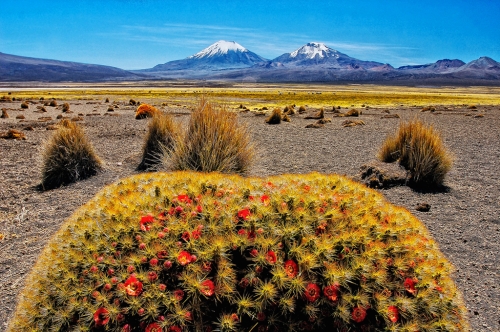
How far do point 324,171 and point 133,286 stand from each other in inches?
306

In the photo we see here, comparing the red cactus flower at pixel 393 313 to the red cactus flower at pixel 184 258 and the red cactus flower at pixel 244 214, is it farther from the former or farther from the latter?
the red cactus flower at pixel 184 258

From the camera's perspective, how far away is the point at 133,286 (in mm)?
2666

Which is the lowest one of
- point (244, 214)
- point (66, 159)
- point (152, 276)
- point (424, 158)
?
point (66, 159)

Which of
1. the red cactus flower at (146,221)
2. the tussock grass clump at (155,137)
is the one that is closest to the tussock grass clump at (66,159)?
the tussock grass clump at (155,137)

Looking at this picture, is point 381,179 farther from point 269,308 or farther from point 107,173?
point 269,308

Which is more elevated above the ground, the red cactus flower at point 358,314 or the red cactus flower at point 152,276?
the red cactus flower at point 152,276

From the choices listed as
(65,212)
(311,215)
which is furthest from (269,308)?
(65,212)

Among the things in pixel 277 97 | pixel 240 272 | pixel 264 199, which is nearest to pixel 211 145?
pixel 264 199

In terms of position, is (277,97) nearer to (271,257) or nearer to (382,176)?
(382,176)

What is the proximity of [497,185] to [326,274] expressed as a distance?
7949 mm

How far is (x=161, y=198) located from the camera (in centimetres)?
339

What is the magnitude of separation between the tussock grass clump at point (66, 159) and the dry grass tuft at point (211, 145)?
10.3 feet

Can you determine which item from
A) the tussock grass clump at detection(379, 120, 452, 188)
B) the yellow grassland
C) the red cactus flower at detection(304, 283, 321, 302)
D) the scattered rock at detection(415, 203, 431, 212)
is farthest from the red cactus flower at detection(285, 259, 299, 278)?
the tussock grass clump at detection(379, 120, 452, 188)

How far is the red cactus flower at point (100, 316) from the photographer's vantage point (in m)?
2.63
